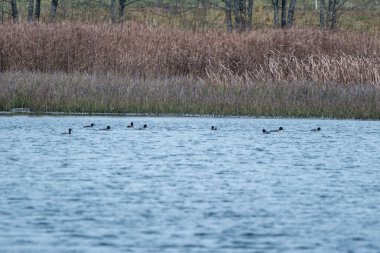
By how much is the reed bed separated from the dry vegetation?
0.03m

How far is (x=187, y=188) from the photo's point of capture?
12953mm

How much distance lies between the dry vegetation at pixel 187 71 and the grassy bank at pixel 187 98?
0.08 ft

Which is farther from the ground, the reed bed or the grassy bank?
the reed bed

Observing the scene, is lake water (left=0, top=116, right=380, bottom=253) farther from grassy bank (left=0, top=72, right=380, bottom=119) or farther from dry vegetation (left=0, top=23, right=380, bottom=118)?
dry vegetation (left=0, top=23, right=380, bottom=118)

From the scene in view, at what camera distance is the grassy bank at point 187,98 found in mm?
22281

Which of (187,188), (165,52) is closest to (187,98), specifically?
(165,52)

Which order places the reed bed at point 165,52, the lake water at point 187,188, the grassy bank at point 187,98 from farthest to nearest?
the reed bed at point 165,52, the grassy bank at point 187,98, the lake water at point 187,188

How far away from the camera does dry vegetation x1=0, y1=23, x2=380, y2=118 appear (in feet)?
73.4

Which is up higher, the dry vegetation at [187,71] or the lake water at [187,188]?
the dry vegetation at [187,71]

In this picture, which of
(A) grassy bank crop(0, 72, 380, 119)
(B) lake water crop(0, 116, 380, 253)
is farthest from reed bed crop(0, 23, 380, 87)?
(B) lake water crop(0, 116, 380, 253)

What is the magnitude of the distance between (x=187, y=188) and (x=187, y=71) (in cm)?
1280

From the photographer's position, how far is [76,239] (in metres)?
9.80

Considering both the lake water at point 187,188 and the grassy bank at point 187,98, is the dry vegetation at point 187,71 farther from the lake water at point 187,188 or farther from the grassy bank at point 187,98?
the lake water at point 187,188

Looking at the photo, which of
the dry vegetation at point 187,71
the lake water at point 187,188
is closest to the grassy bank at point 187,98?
the dry vegetation at point 187,71
